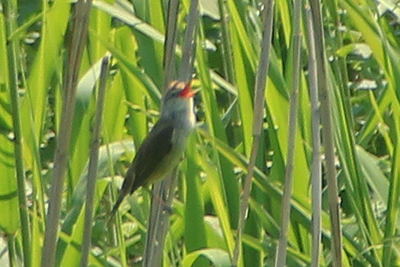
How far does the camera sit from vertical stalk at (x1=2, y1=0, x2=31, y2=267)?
2.08 metres

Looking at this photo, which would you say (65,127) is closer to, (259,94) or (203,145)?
(259,94)

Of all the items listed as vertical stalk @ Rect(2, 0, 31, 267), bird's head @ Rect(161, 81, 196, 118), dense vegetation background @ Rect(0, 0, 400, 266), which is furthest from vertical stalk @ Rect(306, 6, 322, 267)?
vertical stalk @ Rect(2, 0, 31, 267)

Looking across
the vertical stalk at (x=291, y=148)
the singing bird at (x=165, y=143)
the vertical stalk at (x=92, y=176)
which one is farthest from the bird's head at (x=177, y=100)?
the vertical stalk at (x=291, y=148)

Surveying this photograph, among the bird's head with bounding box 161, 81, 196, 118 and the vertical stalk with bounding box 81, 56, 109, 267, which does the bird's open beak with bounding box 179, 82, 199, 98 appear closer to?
the bird's head with bounding box 161, 81, 196, 118

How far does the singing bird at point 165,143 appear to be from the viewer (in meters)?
2.30

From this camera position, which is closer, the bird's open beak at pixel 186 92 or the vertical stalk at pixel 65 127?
the vertical stalk at pixel 65 127

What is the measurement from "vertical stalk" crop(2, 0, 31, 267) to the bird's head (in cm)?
35

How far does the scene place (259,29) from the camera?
2.49m

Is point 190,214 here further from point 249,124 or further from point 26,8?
point 26,8

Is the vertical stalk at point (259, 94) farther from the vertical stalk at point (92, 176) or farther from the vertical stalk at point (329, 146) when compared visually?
the vertical stalk at point (92, 176)

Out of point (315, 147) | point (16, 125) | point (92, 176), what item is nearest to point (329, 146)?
point (315, 147)

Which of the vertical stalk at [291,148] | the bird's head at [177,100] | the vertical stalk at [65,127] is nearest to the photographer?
the vertical stalk at [65,127]

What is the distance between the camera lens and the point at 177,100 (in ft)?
7.81

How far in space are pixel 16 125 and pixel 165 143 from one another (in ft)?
1.70
